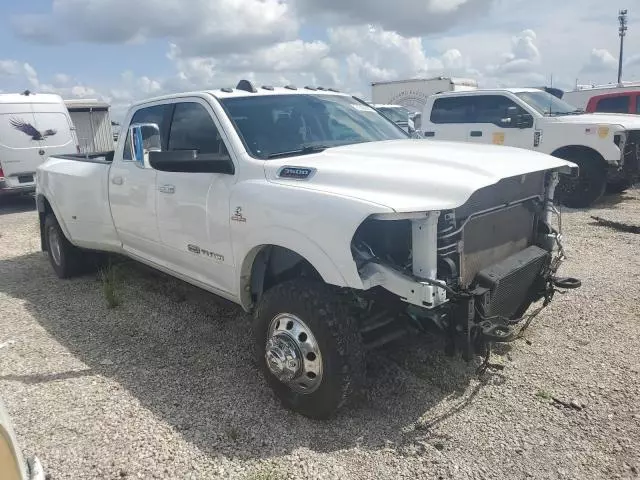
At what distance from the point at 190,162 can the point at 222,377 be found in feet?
4.92

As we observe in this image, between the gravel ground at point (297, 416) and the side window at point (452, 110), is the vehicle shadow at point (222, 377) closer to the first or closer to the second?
the gravel ground at point (297, 416)

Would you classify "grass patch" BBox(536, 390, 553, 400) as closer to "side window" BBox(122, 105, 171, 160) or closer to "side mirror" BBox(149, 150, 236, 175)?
"side mirror" BBox(149, 150, 236, 175)

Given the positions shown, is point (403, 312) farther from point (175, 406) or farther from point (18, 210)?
point (18, 210)

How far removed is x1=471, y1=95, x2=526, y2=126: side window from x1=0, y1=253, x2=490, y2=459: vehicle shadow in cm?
725

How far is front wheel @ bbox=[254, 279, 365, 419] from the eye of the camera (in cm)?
297

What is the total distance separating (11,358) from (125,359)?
918 millimetres

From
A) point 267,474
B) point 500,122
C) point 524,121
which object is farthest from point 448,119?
point 267,474

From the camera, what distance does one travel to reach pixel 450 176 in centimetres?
288

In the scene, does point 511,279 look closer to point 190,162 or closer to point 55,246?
point 190,162

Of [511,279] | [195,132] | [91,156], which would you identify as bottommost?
[511,279]

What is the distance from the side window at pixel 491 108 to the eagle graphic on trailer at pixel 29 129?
9406 millimetres

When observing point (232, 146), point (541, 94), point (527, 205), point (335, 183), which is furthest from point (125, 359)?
point (541, 94)

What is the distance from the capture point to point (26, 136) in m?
12.1

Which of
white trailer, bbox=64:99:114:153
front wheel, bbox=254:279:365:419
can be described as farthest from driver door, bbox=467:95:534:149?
white trailer, bbox=64:99:114:153
